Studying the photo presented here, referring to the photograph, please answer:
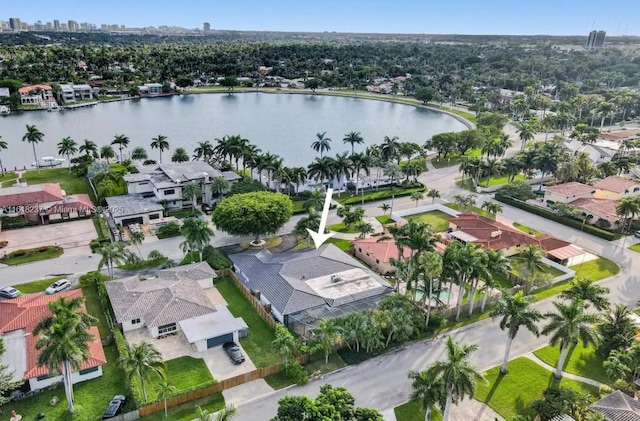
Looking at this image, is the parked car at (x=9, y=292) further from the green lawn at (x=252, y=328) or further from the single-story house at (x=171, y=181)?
the single-story house at (x=171, y=181)

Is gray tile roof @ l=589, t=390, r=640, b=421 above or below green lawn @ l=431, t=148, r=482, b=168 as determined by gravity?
above

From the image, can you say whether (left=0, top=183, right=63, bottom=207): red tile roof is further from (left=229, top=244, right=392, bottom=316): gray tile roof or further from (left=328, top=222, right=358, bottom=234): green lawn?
(left=328, top=222, right=358, bottom=234): green lawn

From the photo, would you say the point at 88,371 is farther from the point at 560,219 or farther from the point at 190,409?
the point at 560,219

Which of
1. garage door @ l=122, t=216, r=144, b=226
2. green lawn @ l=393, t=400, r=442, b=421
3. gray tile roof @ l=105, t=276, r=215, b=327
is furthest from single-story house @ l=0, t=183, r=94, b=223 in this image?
green lawn @ l=393, t=400, r=442, b=421

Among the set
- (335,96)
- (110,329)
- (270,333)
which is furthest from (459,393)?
(335,96)

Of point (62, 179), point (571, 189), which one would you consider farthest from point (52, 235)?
point (571, 189)

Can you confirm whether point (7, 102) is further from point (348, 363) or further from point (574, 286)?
point (574, 286)
